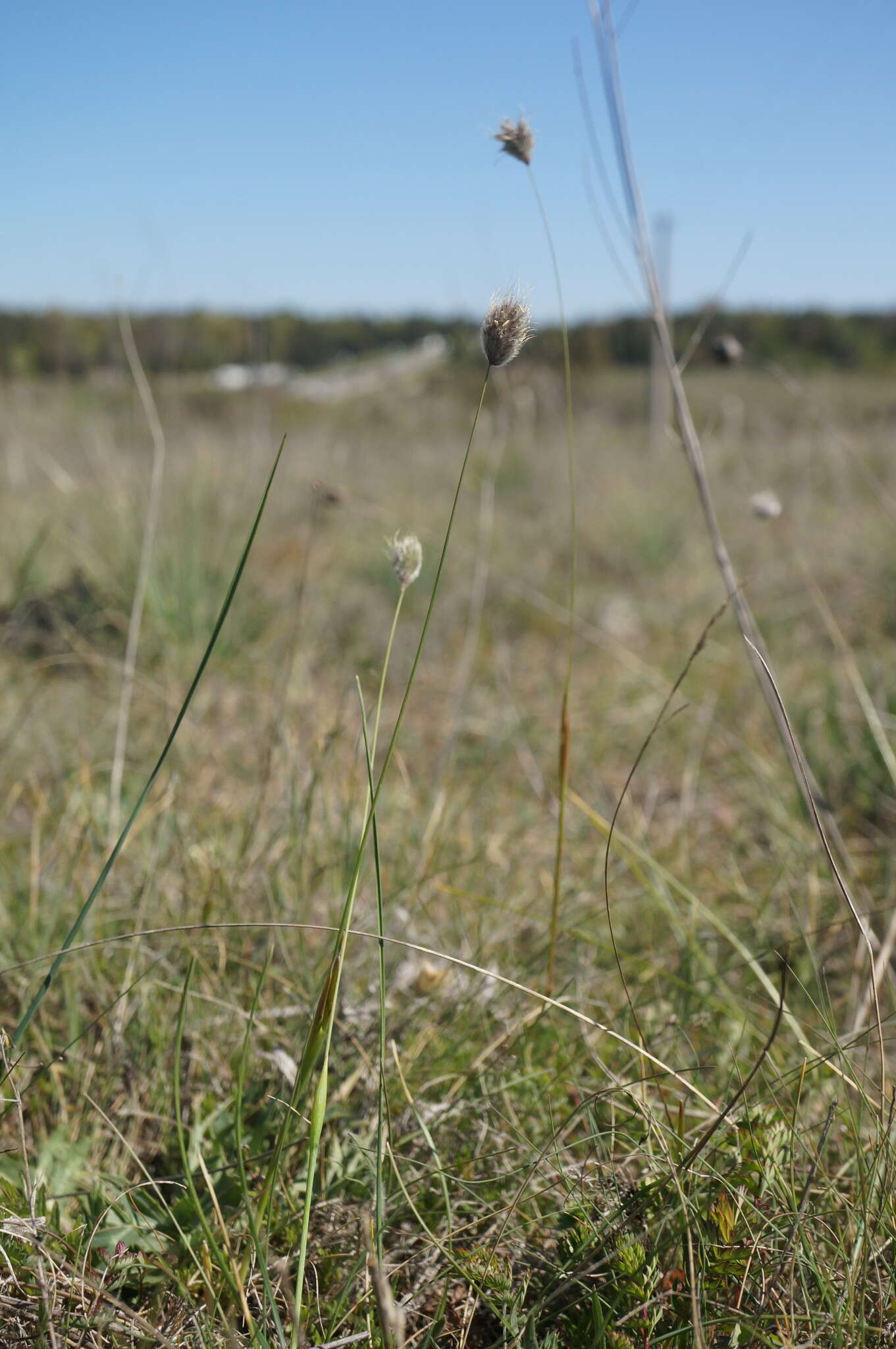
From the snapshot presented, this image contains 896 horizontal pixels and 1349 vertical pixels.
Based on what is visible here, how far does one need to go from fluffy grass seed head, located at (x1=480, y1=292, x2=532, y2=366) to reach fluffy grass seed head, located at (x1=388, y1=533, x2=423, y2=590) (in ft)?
0.48

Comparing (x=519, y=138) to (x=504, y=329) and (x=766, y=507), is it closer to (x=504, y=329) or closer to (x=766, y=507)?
(x=504, y=329)

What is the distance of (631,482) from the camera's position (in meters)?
5.59

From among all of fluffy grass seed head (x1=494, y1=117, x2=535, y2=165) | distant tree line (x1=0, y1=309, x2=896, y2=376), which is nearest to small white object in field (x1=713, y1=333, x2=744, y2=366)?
fluffy grass seed head (x1=494, y1=117, x2=535, y2=165)

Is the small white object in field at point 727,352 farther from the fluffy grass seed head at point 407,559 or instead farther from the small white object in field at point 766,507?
the fluffy grass seed head at point 407,559

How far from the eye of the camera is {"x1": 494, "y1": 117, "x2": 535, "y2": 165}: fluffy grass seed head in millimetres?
772

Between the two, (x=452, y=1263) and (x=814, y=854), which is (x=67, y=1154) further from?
(x=814, y=854)

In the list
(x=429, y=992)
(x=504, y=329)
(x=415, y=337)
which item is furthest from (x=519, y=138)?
(x=415, y=337)

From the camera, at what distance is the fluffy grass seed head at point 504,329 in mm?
594

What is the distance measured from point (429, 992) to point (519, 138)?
949 mm

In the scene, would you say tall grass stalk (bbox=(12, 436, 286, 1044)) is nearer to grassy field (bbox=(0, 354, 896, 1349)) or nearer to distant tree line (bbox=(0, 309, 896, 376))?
grassy field (bbox=(0, 354, 896, 1349))

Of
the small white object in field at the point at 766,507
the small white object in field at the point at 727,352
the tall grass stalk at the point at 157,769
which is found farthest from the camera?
the small white object in field at the point at 727,352

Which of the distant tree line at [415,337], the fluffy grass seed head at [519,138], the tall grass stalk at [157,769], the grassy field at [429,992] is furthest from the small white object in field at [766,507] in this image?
the distant tree line at [415,337]

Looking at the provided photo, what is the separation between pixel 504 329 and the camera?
0.59 m

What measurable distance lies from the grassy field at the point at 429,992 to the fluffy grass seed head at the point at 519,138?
388 millimetres
